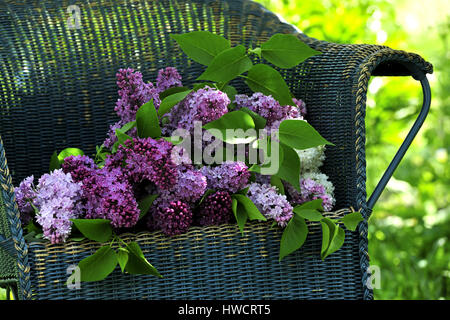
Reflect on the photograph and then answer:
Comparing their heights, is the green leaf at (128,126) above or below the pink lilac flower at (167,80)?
below

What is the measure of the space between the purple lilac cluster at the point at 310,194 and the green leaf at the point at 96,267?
43 centimetres

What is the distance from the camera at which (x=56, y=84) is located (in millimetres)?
1454

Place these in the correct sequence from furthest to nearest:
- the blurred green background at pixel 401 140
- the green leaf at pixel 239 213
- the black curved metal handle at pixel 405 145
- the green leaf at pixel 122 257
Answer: the blurred green background at pixel 401 140
the black curved metal handle at pixel 405 145
the green leaf at pixel 239 213
the green leaf at pixel 122 257

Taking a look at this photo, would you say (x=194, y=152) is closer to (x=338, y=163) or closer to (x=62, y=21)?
(x=338, y=163)

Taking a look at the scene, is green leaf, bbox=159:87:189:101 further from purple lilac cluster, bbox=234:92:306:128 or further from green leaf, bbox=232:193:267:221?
green leaf, bbox=232:193:267:221

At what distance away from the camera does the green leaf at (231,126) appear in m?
1.01

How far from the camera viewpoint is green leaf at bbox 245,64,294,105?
111 cm

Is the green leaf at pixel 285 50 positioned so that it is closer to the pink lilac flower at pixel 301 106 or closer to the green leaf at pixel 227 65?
the green leaf at pixel 227 65

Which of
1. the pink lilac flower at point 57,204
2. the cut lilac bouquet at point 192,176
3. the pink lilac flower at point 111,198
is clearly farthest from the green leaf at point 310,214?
the pink lilac flower at point 57,204

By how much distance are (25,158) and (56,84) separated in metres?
0.22

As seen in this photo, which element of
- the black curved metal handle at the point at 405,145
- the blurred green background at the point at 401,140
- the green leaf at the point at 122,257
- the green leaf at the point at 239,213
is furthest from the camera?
the blurred green background at the point at 401,140

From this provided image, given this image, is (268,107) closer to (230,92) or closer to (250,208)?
(230,92)

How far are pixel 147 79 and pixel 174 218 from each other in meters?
0.63

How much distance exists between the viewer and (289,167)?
1.04 metres
